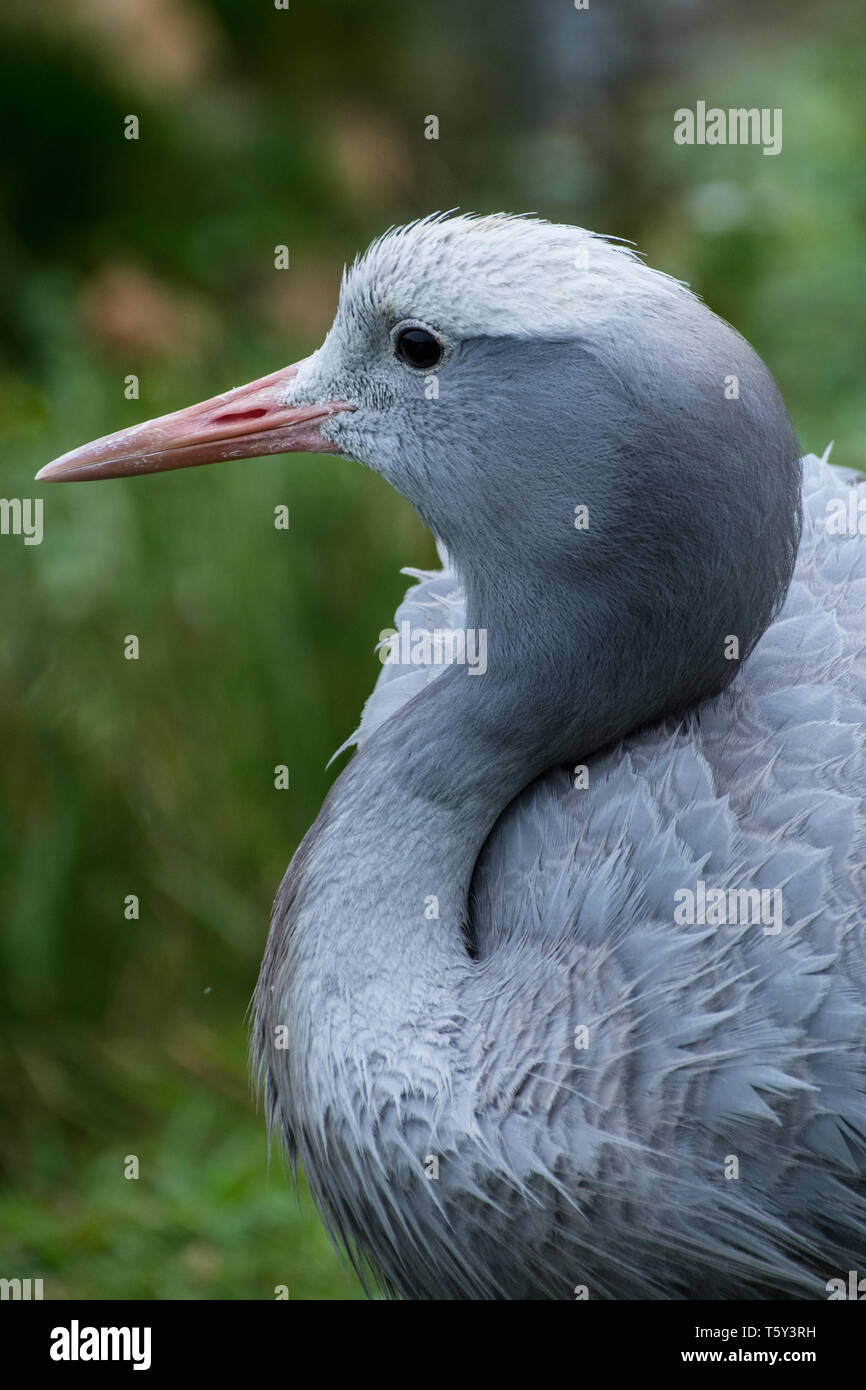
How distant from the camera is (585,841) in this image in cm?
242

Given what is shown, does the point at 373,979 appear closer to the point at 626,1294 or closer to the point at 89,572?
the point at 626,1294

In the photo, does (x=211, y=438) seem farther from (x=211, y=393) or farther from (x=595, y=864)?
(x=211, y=393)

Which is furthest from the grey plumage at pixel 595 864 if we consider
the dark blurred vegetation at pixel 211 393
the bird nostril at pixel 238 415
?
the dark blurred vegetation at pixel 211 393

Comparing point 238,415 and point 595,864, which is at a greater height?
point 238,415

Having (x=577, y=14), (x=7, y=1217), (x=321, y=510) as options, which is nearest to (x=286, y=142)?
(x=577, y=14)

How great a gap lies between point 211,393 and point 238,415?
9.07 feet

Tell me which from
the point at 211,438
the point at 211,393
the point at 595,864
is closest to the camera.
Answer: the point at 595,864

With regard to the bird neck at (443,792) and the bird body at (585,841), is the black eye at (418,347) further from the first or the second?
the bird neck at (443,792)

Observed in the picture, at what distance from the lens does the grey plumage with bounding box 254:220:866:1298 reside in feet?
7.33

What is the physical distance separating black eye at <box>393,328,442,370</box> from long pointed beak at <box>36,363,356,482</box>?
0.23 m

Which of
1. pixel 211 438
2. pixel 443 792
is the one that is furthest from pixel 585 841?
pixel 211 438

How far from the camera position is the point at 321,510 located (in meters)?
4.66

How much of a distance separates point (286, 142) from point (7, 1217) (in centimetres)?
503

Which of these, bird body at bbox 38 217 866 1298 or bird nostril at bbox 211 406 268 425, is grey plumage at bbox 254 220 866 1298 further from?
bird nostril at bbox 211 406 268 425
